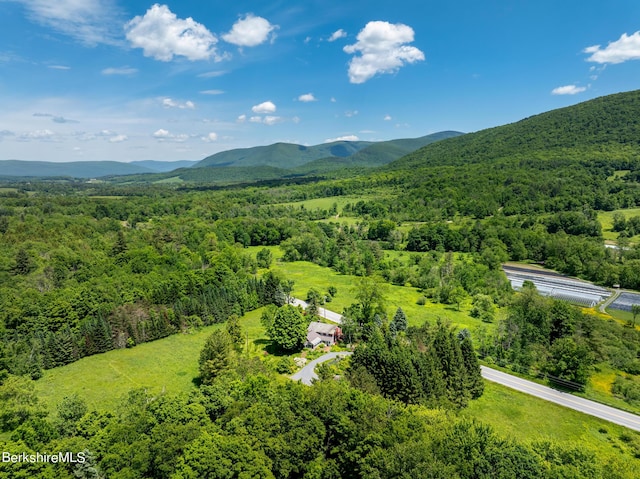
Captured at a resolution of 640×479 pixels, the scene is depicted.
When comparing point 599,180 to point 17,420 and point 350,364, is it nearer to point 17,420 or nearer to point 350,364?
point 350,364

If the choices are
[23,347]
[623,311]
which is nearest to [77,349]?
[23,347]

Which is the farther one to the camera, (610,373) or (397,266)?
(397,266)

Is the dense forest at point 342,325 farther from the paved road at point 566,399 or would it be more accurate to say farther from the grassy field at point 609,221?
the paved road at point 566,399

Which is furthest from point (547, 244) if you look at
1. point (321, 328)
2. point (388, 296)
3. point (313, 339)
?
point (313, 339)

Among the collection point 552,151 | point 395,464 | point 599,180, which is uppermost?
point 552,151

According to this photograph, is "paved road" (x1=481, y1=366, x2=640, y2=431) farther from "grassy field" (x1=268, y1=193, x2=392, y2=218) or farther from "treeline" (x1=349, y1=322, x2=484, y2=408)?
"grassy field" (x1=268, y1=193, x2=392, y2=218)

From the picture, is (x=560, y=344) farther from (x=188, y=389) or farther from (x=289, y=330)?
(x=188, y=389)

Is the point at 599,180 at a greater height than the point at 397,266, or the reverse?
the point at 599,180
